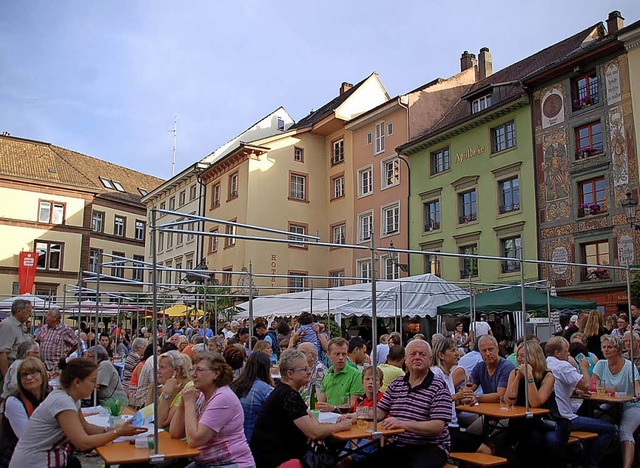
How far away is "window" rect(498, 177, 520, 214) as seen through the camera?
2442 cm

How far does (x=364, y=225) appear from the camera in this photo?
32.7 meters

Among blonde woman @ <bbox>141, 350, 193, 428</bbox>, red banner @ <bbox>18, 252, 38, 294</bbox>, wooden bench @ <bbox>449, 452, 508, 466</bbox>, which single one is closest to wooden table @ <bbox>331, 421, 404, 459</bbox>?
wooden bench @ <bbox>449, 452, 508, 466</bbox>

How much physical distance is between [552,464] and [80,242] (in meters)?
45.5

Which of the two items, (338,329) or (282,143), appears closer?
(338,329)

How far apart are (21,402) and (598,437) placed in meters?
6.38

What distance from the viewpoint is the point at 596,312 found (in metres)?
10.6

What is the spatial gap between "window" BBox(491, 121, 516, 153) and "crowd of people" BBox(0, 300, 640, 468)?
634 inches

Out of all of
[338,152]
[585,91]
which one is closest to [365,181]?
[338,152]

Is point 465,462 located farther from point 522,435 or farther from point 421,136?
point 421,136

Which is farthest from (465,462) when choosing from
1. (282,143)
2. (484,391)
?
(282,143)

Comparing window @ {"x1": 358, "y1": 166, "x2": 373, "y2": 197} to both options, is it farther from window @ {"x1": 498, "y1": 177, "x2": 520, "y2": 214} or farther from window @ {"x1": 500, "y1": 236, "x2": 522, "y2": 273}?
window @ {"x1": 500, "y1": 236, "x2": 522, "y2": 273}

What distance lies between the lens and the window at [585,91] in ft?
71.4

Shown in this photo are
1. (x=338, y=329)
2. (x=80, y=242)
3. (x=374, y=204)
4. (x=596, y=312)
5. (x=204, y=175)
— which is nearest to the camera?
(x=596, y=312)

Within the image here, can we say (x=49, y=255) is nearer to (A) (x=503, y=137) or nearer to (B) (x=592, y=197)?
(A) (x=503, y=137)
